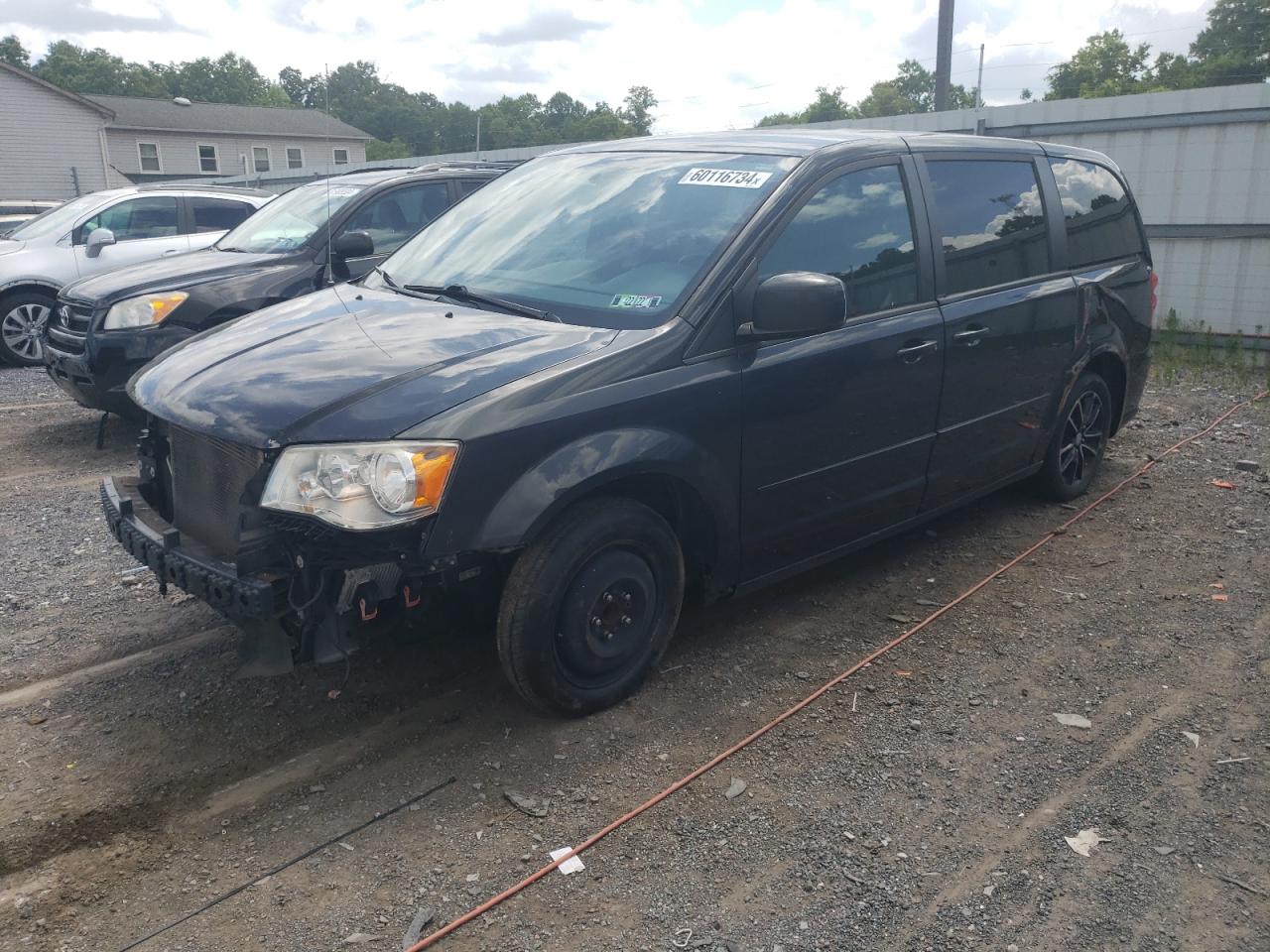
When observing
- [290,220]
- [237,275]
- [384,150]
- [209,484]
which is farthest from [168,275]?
[384,150]

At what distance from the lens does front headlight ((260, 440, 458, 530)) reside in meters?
3.11

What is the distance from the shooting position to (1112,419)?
21.1 feet

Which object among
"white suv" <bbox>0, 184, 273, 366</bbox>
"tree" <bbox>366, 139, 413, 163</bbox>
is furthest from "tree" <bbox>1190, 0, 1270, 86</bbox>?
"white suv" <bbox>0, 184, 273, 366</bbox>

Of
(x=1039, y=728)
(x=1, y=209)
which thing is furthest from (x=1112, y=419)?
(x=1, y=209)

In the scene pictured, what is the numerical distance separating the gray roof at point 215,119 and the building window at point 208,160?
853 millimetres

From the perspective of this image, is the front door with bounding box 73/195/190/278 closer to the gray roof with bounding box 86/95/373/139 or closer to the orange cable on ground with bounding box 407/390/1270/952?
the orange cable on ground with bounding box 407/390/1270/952

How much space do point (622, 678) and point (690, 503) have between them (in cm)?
68

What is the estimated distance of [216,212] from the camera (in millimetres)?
11625

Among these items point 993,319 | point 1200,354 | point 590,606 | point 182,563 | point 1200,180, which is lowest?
point 1200,354

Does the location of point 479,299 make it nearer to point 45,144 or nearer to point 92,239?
point 92,239

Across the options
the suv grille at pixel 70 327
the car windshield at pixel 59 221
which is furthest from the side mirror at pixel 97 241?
the suv grille at pixel 70 327

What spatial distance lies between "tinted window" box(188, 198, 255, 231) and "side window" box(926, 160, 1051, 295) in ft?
29.5

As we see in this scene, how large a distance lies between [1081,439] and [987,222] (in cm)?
173

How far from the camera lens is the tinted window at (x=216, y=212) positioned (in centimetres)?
1144
